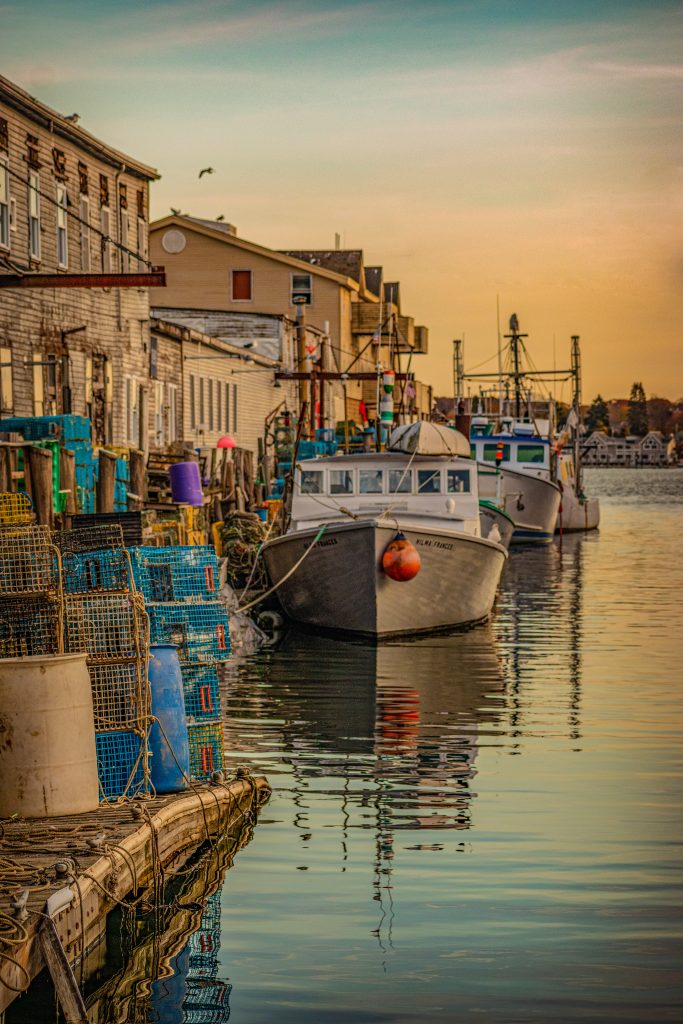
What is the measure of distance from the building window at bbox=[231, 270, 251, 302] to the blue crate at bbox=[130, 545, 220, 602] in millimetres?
53296

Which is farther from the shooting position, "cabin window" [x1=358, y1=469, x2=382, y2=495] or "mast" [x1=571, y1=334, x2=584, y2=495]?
"mast" [x1=571, y1=334, x2=584, y2=495]

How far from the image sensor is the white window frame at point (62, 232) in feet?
103

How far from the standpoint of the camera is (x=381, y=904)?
10.3m

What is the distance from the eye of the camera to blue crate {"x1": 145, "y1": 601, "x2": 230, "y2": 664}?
41.9ft

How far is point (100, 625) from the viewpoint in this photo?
1159 cm

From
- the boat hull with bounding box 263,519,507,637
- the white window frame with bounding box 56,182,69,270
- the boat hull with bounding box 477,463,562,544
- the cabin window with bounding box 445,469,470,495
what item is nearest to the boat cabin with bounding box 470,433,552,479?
the boat hull with bounding box 477,463,562,544

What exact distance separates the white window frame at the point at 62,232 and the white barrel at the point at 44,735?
22.4m

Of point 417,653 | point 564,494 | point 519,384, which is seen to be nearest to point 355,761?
point 417,653

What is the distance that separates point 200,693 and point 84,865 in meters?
3.62

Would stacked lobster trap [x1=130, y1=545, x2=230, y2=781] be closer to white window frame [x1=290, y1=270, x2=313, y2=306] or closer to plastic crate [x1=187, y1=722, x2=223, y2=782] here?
plastic crate [x1=187, y1=722, x2=223, y2=782]

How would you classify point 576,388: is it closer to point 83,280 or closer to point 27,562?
point 83,280

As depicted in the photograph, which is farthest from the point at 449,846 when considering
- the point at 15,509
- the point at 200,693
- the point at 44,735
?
the point at 15,509

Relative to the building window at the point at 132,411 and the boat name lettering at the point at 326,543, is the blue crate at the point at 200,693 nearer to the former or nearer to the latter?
the boat name lettering at the point at 326,543

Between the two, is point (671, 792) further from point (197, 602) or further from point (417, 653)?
point (417, 653)
